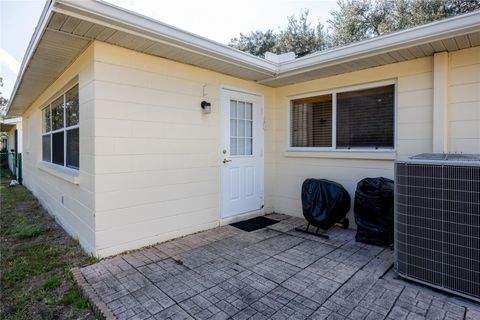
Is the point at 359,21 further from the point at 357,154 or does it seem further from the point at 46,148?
the point at 46,148

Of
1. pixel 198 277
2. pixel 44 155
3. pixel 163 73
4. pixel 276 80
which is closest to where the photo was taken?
pixel 198 277

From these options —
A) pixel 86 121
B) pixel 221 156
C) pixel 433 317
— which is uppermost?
pixel 86 121

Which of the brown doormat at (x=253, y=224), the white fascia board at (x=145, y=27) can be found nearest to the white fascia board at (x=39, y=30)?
the white fascia board at (x=145, y=27)

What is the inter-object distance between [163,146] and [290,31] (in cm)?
1300

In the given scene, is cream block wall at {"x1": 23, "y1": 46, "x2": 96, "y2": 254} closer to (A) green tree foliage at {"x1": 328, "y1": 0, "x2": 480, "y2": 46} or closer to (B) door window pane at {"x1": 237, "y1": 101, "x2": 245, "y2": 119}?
(B) door window pane at {"x1": 237, "y1": 101, "x2": 245, "y2": 119}

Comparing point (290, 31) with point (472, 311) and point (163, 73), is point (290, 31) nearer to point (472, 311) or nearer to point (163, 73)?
point (163, 73)

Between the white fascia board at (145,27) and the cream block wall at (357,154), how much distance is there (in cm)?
140

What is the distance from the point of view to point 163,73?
3594 mm

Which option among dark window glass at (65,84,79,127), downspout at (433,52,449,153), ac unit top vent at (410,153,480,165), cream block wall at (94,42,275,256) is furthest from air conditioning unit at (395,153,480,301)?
dark window glass at (65,84,79,127)

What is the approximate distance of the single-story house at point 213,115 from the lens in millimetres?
3078

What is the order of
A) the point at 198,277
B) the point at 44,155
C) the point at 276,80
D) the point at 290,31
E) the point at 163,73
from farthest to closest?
the point at 290,31 → the point at 44,155 → the point at 276,80 → the point at 163,73 → the point at 198,277

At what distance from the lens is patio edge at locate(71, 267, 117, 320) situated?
2.08 m

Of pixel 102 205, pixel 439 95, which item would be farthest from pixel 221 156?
pixel 439 95

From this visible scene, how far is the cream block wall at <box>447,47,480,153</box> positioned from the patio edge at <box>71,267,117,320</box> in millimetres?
3987
